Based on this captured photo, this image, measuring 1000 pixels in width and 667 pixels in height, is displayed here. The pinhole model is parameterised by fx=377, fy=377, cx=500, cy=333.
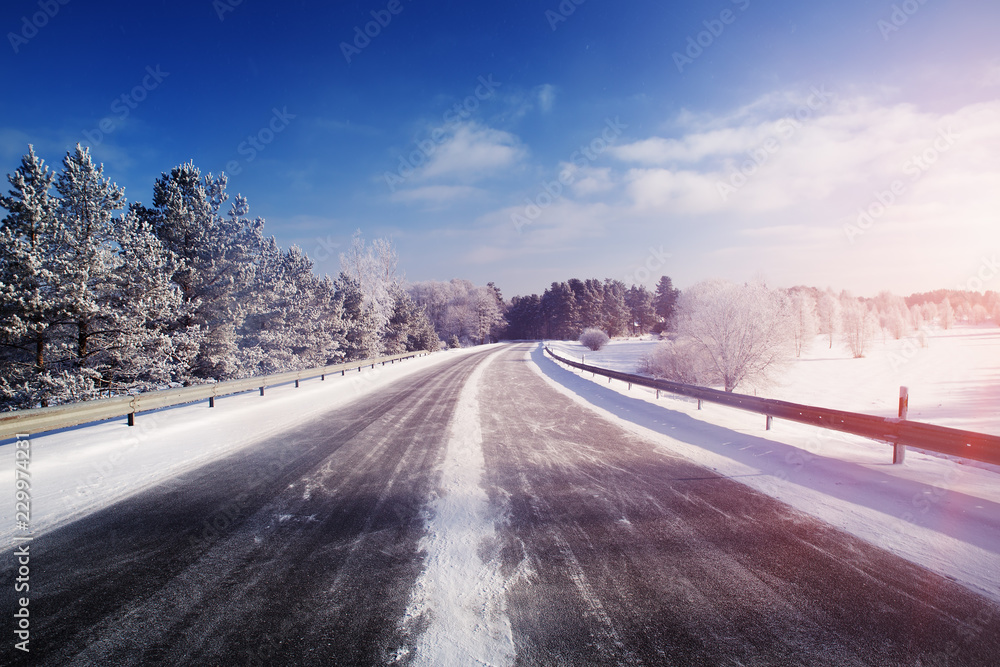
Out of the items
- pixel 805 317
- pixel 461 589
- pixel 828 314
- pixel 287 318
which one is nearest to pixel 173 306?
pixel 287 318

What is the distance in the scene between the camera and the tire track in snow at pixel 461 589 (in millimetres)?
2253

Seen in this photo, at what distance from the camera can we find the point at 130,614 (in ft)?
8.74

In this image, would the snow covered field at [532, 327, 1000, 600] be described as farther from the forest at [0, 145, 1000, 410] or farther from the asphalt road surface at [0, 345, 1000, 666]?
the forest at [0, 145, 1000, 410]

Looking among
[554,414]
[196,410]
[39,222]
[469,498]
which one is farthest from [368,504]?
[39,222]

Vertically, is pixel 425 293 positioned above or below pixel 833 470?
above

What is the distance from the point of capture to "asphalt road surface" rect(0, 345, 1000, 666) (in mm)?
2279

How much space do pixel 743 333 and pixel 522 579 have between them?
23906 mm

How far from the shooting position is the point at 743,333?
22.2 meters

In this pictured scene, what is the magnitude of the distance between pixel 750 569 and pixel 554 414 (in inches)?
266

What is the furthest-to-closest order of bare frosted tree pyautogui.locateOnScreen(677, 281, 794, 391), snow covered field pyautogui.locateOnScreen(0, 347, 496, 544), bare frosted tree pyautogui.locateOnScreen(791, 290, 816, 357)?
bare frosted tree pyautogui.locateOnScreen(791, 290, 816, 357) < bare frosted tree pyautogui.locateOnScreen(677, 281, 794, 391) < snow covered field pyautogui.locateOnScreen(0, 347, 496, 544)

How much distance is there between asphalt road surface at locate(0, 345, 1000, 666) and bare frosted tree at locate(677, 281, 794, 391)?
20.3m

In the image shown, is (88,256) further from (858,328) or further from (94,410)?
(858,328)

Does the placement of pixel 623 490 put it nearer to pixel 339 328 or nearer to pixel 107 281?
pixel 107 281

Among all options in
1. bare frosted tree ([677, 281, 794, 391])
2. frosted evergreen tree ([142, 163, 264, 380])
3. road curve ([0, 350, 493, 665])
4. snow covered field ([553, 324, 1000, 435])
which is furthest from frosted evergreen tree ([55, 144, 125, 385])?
snow covered field ([553, 324, 1000, 435])
